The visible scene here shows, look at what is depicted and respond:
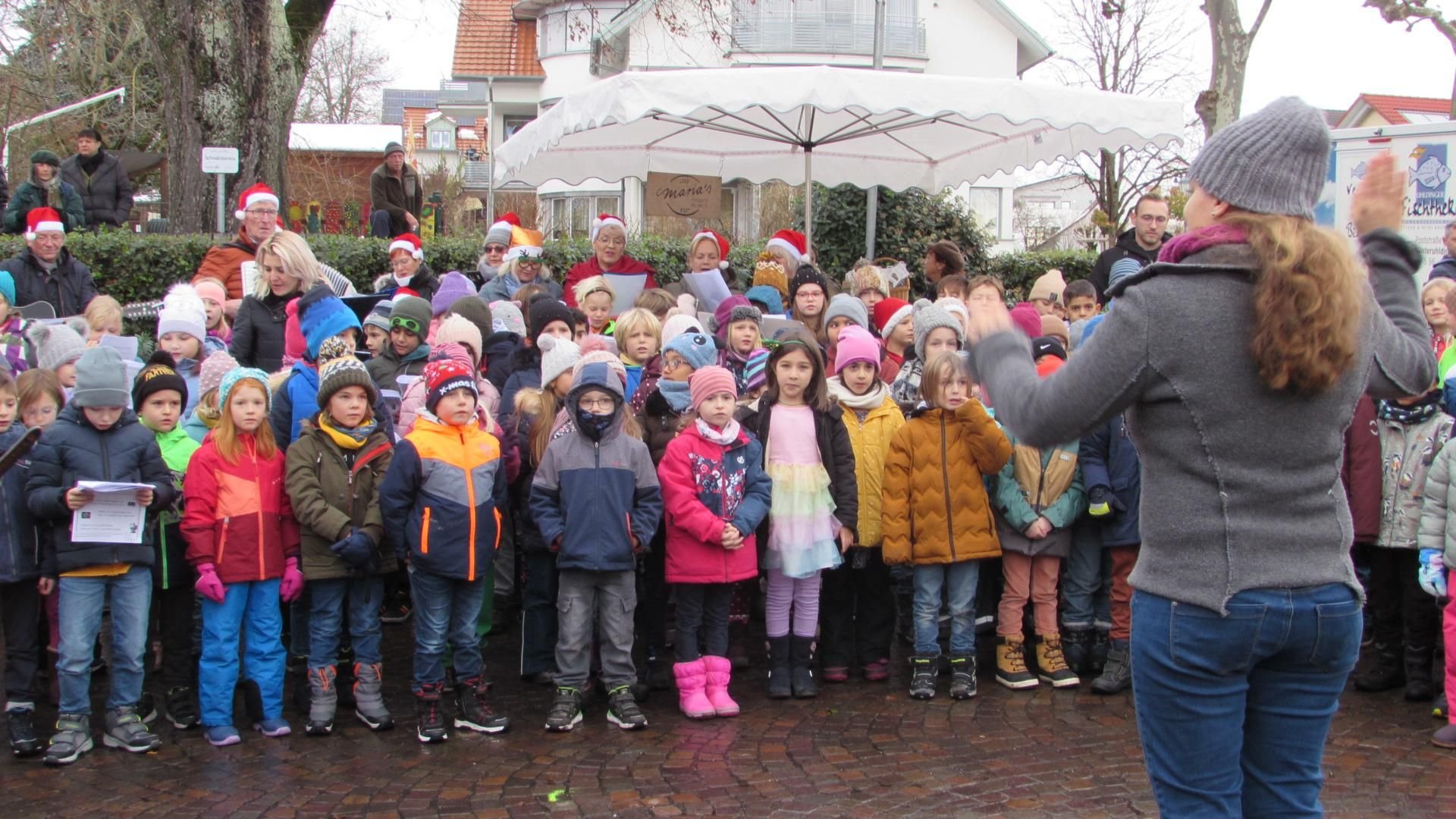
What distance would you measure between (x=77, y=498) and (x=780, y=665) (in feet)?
10.8

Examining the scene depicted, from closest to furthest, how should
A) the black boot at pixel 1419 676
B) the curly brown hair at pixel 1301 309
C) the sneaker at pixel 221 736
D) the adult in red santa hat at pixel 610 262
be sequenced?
the curly brown hair at pixel 1301 309, the sneaker at pixel 221 736, the black boot at pixel 1419 676, the adult in red santa hat at pixel 610 262

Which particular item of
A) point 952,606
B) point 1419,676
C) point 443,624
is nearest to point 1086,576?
point 952,606

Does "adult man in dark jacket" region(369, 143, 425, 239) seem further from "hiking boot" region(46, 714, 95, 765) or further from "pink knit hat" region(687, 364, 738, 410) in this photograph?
"hiking boot" region(46, 714, 95, 765)

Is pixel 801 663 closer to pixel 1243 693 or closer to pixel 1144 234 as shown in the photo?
pixel 1243 693

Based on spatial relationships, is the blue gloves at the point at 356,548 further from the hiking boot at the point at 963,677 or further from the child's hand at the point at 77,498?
the hiking boot at the point at 963,677

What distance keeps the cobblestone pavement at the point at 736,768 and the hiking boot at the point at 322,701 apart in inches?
2.3

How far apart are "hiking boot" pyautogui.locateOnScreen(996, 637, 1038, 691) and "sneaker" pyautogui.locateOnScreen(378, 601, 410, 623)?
3533mm

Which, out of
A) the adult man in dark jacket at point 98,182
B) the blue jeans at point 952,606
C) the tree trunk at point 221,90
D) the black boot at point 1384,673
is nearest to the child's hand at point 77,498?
the blue jeans at point 952,606

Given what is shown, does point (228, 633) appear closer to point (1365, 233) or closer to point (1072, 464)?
point (1072, 464)

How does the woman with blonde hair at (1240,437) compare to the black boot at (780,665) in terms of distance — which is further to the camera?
the black boot at (780,665)

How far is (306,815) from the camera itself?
4.95m

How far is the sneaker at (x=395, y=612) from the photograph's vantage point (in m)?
7.94

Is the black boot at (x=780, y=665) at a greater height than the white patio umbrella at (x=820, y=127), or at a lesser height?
lesser

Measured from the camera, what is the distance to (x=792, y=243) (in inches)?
428
